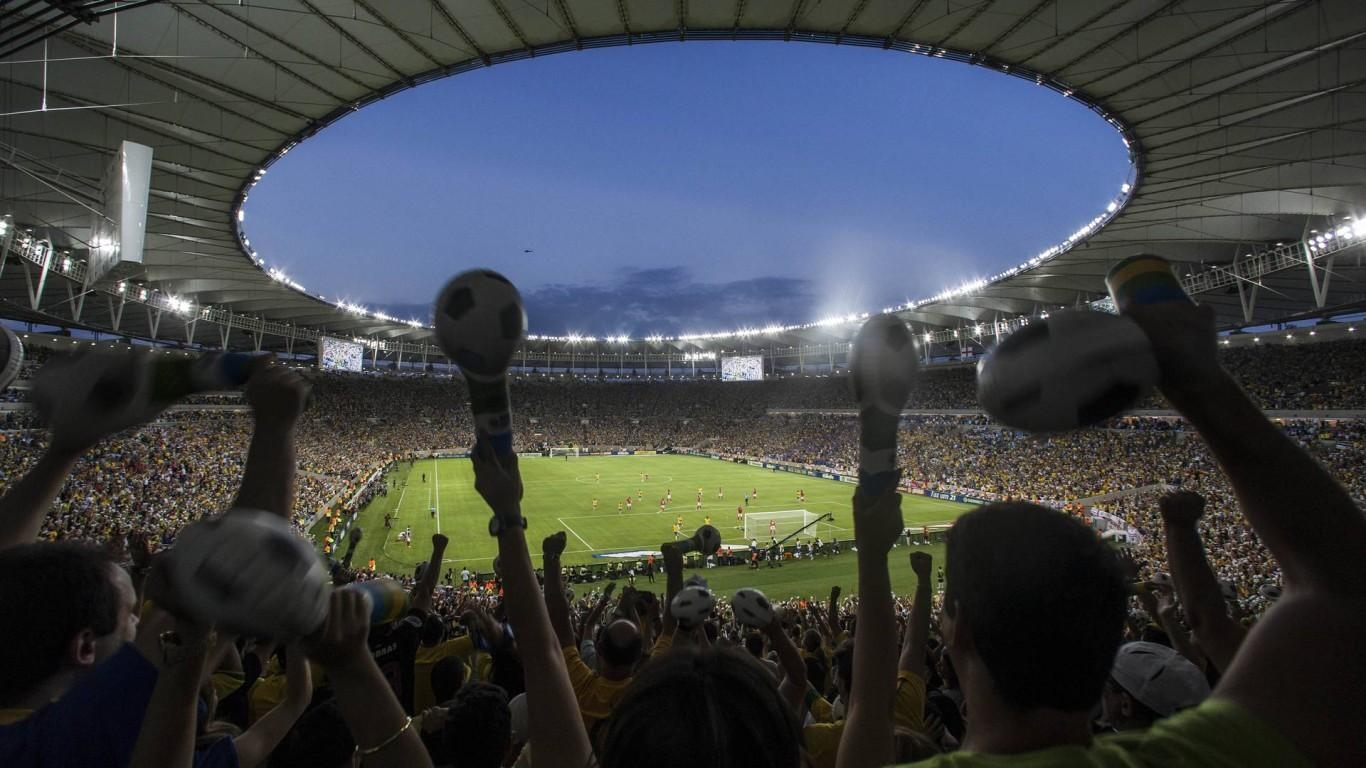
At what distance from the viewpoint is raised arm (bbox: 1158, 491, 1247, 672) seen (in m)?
2.67

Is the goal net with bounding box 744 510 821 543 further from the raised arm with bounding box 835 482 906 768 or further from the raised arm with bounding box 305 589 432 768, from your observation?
the raised arm with bounding box 305 589 432 768

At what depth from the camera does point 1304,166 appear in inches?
859

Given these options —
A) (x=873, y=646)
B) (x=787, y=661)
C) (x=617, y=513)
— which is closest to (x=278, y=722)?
(x=873, y=646)

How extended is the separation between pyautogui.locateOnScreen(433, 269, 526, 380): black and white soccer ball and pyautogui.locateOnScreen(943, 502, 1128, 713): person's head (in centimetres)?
143

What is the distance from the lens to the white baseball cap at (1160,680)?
108 inches

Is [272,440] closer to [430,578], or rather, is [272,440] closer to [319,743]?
[319,743]

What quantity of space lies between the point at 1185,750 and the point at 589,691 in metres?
3.17

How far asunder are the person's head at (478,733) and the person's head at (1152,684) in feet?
8.43

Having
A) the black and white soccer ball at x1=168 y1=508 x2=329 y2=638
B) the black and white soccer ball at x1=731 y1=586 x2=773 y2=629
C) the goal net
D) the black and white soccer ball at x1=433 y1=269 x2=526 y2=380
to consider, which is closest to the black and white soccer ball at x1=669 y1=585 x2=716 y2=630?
the black and white soccer ball at x1=731 y1=586 x2=773 y2=629

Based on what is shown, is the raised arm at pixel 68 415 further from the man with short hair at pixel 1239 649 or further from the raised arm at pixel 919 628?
the raised arm at pixel 919 628

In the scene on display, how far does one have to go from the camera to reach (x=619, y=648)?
4043 millimetres

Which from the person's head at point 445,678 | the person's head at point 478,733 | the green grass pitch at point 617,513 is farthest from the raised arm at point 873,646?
the green grass pitch at point 617,513

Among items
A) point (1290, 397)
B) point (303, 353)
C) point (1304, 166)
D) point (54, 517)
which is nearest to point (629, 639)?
point (54, 517)

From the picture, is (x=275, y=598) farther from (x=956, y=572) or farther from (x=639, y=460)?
(x=639, y=460)
